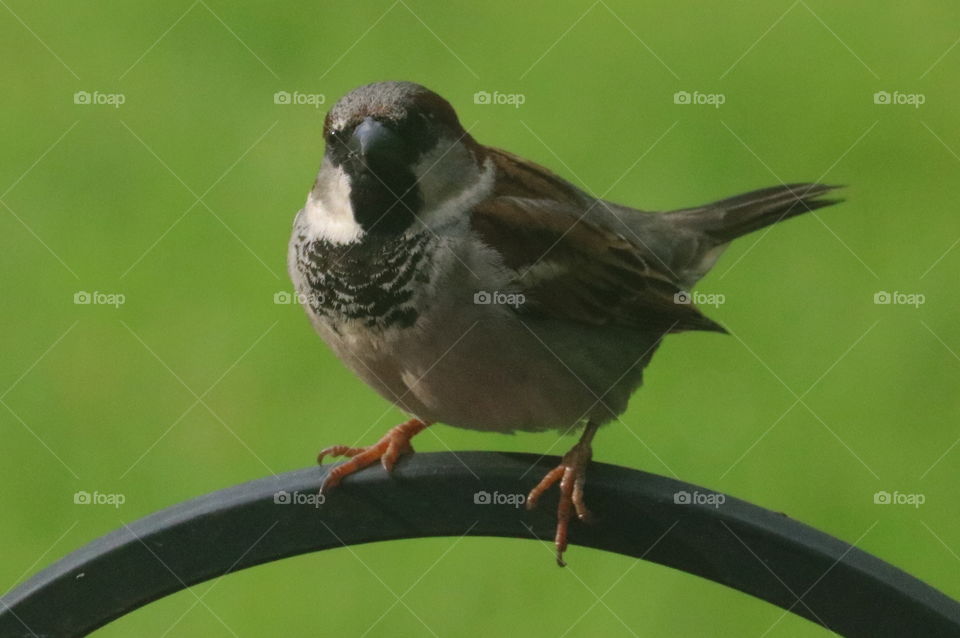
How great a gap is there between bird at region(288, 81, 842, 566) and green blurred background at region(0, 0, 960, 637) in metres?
0.78

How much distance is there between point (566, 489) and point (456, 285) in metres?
0.42

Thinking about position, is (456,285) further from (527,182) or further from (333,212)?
(527,182)

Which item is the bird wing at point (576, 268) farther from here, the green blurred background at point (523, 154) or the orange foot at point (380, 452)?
the green blurred background at point (523, 154)

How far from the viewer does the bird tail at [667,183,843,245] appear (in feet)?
12.1

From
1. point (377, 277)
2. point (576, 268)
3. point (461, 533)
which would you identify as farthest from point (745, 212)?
point (461, 533)

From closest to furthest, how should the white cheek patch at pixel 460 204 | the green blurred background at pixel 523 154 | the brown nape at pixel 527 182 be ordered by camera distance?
1. the white cheek patch at pixel 460 204
2. the brown nape at pixel 527 182
3. the green blurred background at pixel 523 154

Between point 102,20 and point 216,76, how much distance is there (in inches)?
25.6

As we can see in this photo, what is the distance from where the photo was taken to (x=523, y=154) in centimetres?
536

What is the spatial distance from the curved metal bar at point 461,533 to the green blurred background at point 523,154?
4.38ft

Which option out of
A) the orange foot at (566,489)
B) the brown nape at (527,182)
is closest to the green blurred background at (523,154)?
the brown nape at (527,182)

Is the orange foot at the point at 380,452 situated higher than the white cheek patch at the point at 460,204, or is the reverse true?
the white cheek patch at the point at 460,204

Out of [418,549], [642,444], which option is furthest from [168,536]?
[642,444]

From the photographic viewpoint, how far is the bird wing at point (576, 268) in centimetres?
287

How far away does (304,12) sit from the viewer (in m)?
6.05
